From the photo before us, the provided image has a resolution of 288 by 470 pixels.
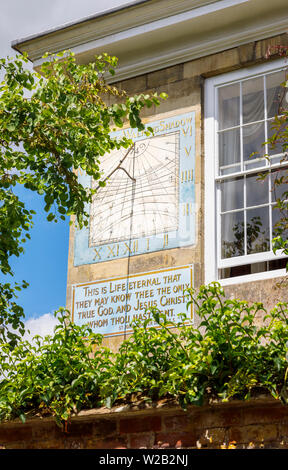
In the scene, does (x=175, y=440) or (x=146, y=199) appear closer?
(x=175, y=440)

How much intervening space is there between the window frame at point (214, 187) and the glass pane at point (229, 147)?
0.07m

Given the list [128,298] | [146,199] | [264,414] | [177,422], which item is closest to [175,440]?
[177,422]

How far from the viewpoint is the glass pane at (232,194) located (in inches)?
331

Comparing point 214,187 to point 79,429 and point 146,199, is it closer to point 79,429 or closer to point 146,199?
point 146,199

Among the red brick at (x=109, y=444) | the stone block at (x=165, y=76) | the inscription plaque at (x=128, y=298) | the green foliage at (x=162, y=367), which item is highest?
the stone block at (x=165, y=76)

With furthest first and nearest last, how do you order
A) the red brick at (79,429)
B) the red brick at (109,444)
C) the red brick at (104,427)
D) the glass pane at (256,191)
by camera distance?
the glass pane at (256,191) → the red brick at (79,429) → the red brick at (104,427) → the red brick at (109,444)

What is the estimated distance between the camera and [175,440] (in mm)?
6391

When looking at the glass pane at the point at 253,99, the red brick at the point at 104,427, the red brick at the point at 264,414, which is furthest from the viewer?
the glass pane at the point at 253,99

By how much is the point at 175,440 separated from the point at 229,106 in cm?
396

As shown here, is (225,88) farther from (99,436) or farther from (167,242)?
(99,436)

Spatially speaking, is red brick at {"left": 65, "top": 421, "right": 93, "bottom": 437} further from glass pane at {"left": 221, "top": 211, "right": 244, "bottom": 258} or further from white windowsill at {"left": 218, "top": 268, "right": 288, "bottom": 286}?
glass pane at {"left": 221, "top": 211, "right": 244, "bottom": 258}

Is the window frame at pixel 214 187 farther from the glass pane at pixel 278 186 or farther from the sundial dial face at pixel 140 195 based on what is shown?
the sundial dial face at pixel 140 195

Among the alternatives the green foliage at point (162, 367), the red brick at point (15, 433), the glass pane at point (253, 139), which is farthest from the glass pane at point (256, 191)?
the red brick at point (15, 433)

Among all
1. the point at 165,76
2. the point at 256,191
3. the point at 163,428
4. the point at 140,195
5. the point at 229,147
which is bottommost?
the point at 163,428
